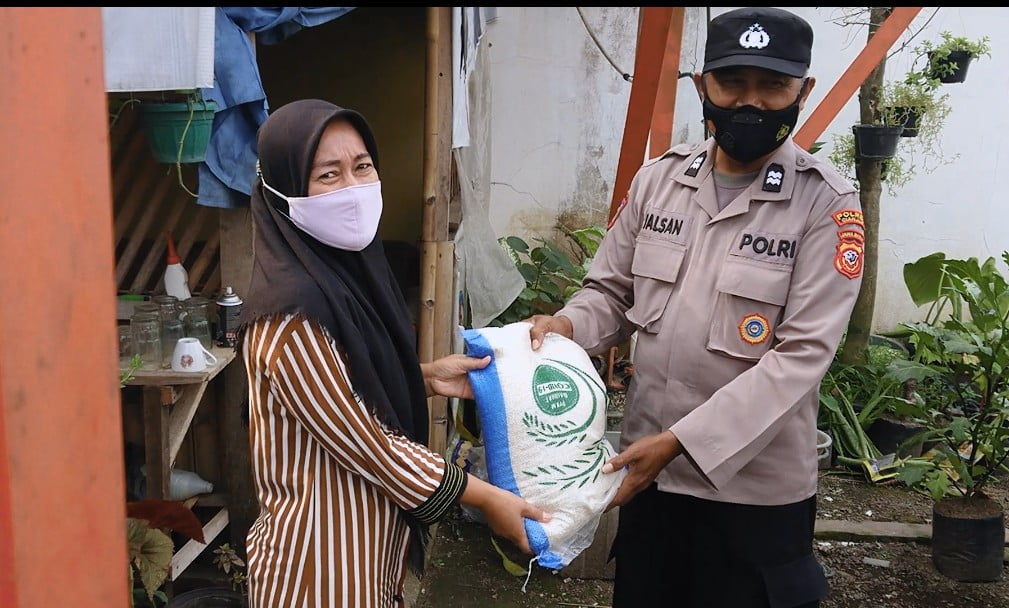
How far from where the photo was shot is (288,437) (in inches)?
61.4

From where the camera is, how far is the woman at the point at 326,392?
1.48 metres

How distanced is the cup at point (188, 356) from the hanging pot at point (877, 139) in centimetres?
398

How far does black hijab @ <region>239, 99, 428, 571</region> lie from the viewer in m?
1.51

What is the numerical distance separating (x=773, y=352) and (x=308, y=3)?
6.62 ft

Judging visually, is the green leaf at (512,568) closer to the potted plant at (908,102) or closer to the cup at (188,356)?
the cup at (188,356)

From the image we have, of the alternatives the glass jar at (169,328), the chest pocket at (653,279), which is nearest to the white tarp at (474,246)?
the glass jar at (169,328)

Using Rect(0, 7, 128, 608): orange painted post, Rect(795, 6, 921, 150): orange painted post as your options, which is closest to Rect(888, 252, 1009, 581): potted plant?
Rect(795, 6, 921, 150): orange painted post

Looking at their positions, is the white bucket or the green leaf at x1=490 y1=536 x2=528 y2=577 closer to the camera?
the green leaf at x1=490 y1=536 x2=528 y2=577

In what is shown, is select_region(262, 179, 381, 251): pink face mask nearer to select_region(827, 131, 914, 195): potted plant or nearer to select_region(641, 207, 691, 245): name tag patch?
select_region(641, 207, 691, 245): name tag patch

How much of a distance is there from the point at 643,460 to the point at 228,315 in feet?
6.15

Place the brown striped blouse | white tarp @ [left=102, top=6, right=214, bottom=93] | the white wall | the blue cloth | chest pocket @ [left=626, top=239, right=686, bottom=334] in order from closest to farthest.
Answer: the brown striped blouse → chest pocket @ [left=626, top=239, right=686, bottom=334] → white tarp @ [left=102, top=6, right=214, bottom=93] → the blue cloth → the white wall

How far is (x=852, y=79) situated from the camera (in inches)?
128

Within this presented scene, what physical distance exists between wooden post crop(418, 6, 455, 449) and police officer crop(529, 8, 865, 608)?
1.61m

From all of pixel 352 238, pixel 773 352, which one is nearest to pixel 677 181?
pixel 773 352
